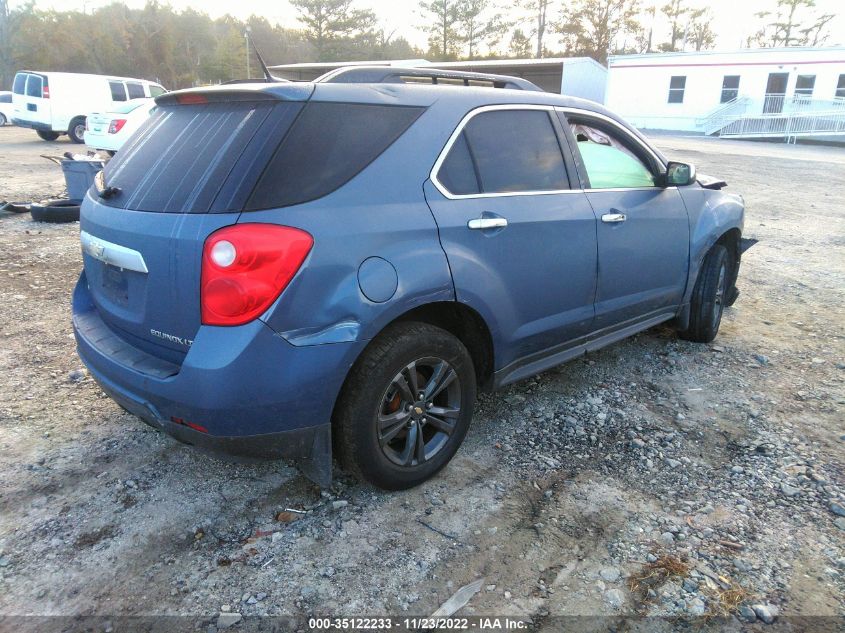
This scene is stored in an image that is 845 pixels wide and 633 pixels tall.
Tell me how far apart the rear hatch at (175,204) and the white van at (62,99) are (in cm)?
1907

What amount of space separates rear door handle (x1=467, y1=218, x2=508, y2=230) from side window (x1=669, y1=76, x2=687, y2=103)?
34.5m

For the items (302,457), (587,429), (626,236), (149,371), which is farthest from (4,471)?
(626,236)

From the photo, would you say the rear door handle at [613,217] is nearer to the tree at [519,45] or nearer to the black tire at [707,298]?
the black tire at [707,298]

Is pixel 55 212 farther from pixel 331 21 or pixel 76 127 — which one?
pixel 331 21

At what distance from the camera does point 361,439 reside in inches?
103

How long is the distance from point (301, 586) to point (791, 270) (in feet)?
22.5

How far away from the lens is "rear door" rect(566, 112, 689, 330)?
3617 mm

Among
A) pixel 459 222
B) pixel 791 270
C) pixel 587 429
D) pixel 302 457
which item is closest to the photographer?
pixel 302 457

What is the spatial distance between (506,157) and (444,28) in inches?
2519

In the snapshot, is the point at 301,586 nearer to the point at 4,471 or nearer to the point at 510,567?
the point at 510,567

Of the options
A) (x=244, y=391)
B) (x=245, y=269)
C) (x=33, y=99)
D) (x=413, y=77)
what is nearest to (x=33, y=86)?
(x=33, y=99)

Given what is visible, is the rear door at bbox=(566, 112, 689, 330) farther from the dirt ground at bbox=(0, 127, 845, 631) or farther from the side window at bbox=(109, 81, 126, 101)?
the side window at bbox=(109, 81, 126, 101)

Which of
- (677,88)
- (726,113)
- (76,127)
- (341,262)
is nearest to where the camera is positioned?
(341,262)

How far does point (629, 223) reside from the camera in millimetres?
3742
